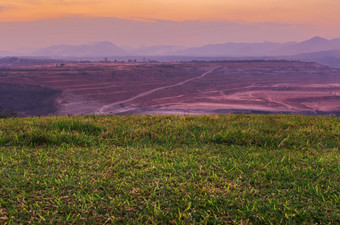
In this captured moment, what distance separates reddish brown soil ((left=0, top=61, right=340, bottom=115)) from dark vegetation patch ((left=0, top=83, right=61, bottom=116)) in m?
1.35

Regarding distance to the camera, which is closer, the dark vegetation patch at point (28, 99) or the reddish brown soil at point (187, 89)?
the dark vegetation patch at point (28, 99)

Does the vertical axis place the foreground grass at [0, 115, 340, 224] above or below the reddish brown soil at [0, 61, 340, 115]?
above

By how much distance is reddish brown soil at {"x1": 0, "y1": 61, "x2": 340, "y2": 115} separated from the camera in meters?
53.2

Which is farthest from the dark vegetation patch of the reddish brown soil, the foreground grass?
the foreground grass

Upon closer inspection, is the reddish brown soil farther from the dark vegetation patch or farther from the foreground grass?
the foreground grass

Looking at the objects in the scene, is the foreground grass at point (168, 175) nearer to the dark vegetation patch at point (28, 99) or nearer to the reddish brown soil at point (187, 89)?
the dark vegetation patch at point (28, 99)

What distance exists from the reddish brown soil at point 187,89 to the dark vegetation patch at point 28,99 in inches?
53.0

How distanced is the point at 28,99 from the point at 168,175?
55376 mm

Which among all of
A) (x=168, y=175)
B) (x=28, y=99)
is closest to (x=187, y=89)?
(x=28, y=99)

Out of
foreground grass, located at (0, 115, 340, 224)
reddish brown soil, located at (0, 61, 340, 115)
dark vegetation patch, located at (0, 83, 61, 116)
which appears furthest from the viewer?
reddish brown soil, located at (0, 61, 340, 115)

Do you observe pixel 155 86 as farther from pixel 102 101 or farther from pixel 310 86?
pixel 310 86

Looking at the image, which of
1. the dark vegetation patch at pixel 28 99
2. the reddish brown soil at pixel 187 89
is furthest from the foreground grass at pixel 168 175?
the reddish brown soil at pixel 187 89

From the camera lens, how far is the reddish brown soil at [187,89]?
2093 inches

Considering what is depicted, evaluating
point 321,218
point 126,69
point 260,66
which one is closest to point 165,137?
point 321,218
